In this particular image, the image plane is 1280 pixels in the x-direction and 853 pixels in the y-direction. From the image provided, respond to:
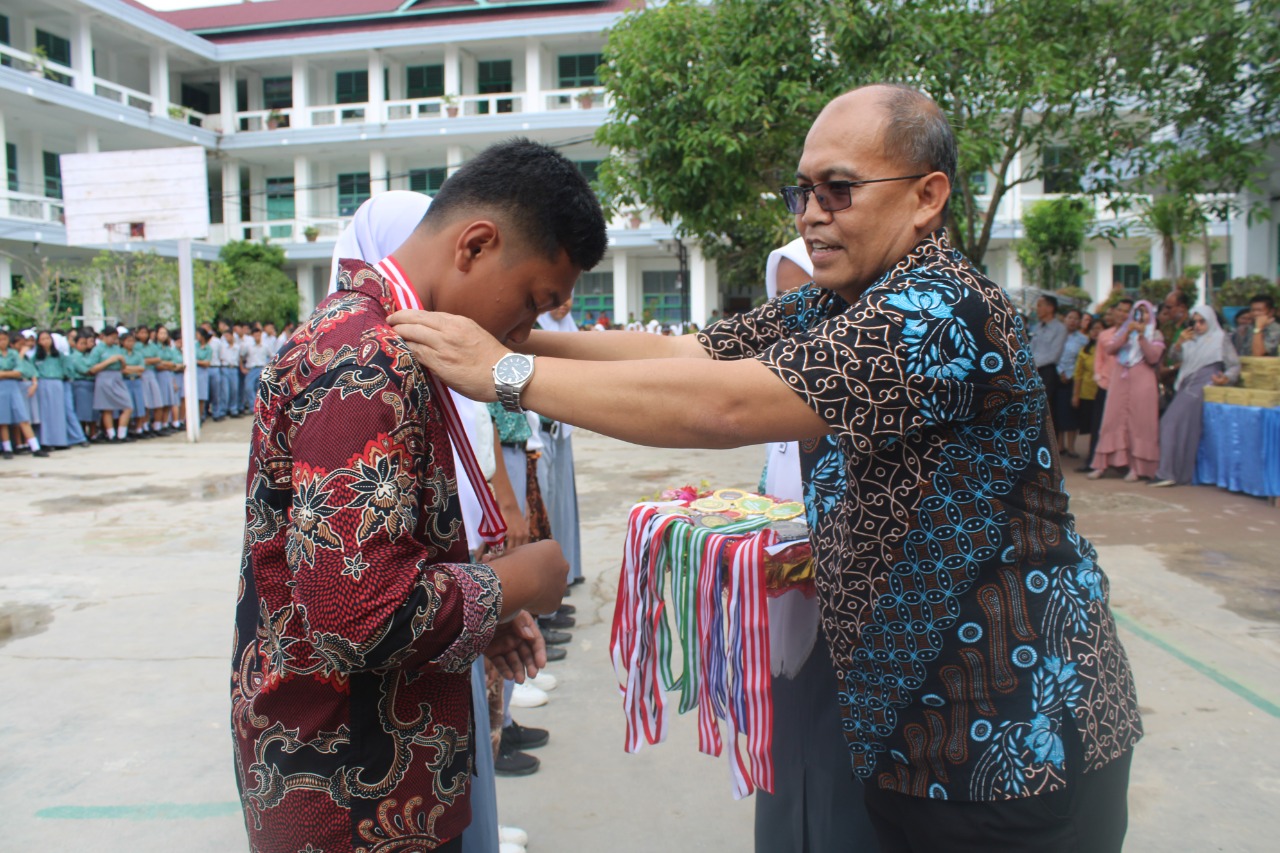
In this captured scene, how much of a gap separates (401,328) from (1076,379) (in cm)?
1057

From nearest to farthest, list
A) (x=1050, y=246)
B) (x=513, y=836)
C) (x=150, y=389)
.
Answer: (x=513, y=836)
(x=150, y=389)
(x=1050, y=246)

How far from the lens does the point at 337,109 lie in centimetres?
2902

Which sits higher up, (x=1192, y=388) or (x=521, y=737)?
(x=1192, y=388)

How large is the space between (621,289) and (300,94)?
37.4 feet

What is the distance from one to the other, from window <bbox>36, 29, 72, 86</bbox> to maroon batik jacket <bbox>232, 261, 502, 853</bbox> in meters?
28.3

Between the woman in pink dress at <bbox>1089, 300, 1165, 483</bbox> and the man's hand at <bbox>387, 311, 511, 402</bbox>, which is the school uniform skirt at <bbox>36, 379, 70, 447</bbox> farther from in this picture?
the man's hand at <bbox>387, 311, 511, 402</bbox>

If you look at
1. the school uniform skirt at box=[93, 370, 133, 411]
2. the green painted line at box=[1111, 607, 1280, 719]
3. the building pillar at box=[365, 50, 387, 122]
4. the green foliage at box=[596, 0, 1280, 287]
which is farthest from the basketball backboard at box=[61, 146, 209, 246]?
the building pillar at box=[365, 50, 387, 122]

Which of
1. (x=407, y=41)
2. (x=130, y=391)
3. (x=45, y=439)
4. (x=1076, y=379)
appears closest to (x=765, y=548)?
(x=1076, y=379)

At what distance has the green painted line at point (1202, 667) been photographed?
3764 mm

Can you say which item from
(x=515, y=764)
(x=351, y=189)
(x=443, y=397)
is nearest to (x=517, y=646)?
(x=443, y=397)

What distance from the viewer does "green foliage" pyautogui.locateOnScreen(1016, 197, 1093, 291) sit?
23.0m

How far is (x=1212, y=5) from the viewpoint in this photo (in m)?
7.59

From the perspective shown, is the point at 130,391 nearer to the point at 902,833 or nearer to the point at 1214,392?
the point at 1214,392

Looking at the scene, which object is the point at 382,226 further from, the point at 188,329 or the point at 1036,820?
the point at 188,329
